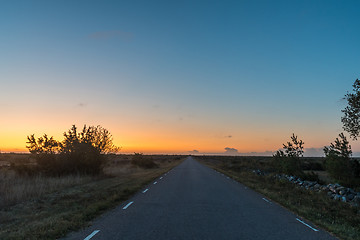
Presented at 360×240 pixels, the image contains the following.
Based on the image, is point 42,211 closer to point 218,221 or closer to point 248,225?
point 218,221

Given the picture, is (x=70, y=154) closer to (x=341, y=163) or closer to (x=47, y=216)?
(x=47, y=216)

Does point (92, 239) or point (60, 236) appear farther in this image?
point (60, 236)

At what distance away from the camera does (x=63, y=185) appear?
16.9 metres

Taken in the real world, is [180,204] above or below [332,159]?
below

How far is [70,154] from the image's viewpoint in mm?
23031

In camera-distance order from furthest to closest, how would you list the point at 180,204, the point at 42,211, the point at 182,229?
the point at 180,204 → the point at 42,211 → the point at 182,229

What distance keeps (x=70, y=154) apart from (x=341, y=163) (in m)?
23.8

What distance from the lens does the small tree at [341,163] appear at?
22.0 metres

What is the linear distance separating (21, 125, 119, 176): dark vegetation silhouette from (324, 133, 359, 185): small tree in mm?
21028

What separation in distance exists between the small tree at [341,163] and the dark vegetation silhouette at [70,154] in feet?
69.0

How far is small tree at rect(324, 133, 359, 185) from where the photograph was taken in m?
22.0

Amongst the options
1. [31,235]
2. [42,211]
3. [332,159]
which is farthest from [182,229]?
[332,159]

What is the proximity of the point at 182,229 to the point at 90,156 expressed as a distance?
1913 centimetres

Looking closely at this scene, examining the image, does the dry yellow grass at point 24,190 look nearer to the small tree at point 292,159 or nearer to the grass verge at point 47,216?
the grass verge at point 47,216
